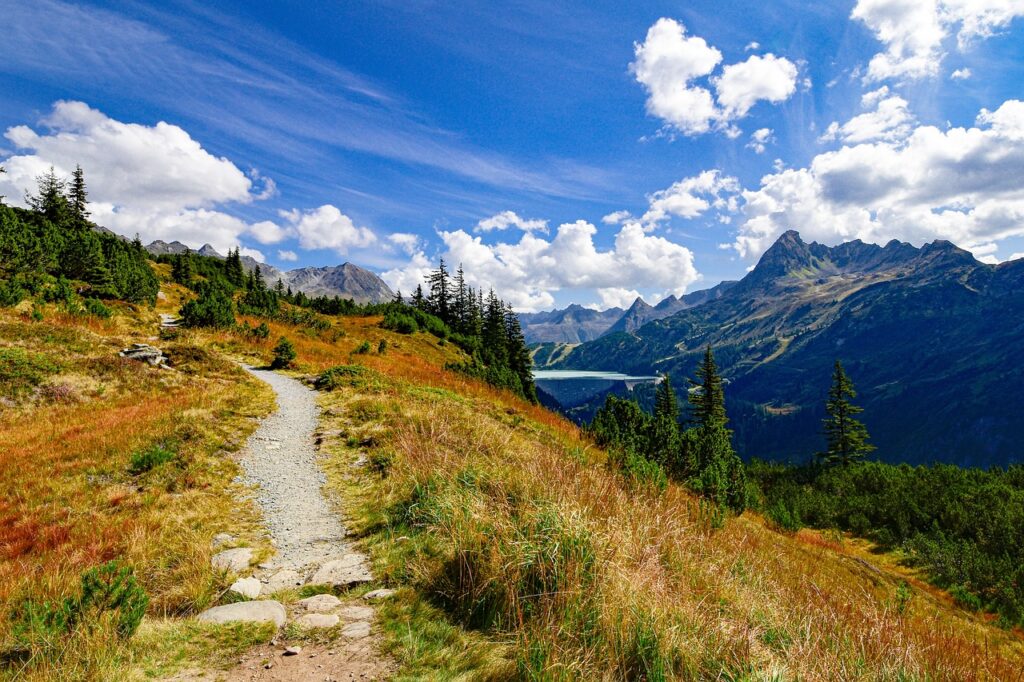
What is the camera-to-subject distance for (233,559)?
6.39m

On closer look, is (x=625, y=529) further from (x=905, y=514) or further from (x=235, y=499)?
(x=905, y=514)

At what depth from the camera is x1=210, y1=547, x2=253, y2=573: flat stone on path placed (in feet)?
20.2

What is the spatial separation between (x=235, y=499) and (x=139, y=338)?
20.6 metres

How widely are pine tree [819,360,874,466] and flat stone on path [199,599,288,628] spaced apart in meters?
69.7

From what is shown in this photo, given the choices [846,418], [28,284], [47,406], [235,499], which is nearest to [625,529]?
[235,499]

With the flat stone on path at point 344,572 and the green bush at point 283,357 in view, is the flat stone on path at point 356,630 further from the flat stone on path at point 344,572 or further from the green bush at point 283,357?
the green bush at point 283,357

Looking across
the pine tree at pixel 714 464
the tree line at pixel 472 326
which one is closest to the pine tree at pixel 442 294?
the tree line at pixel 472 326

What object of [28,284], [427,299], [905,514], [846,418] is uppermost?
[427,299]

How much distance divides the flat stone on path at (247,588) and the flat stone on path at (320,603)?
0.66 meters

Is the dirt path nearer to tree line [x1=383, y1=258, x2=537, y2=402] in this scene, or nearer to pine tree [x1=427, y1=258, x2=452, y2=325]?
tree line [x1=383, y1=258, x2=537, y2=402]

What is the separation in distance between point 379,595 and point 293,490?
5.08 metres

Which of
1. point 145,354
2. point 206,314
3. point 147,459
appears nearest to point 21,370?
point 145,354

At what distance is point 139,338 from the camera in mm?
23203

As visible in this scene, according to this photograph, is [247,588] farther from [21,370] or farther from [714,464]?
[714,464]
